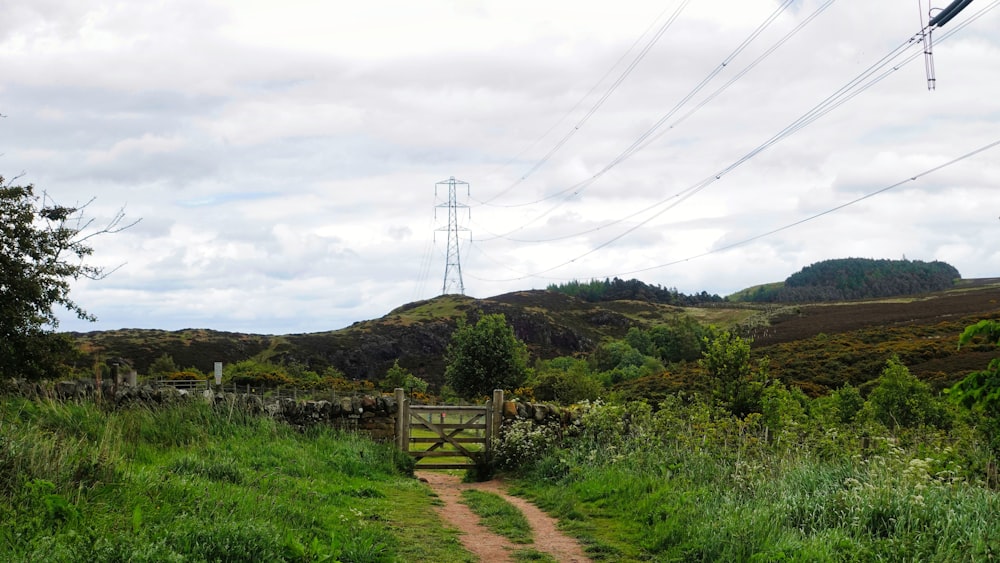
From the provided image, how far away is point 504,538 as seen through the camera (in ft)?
32.6

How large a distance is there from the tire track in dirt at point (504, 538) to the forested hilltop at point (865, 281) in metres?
143

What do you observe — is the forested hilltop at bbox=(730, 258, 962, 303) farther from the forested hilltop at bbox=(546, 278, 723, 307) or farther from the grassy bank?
the grassy bank

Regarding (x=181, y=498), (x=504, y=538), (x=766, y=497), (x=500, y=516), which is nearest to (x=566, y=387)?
(x=500, y=516)

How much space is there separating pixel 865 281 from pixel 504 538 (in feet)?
571

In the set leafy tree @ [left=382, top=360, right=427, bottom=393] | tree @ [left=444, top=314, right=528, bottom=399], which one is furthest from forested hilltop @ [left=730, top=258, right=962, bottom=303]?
tree @ [left=444, top=314, right=528, bottom=399]

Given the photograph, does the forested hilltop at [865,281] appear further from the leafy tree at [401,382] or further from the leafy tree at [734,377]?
the leafy tree at [734,377]

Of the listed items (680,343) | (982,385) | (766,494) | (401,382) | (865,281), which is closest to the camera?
(766,494)

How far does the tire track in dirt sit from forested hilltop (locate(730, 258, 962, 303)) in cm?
14259

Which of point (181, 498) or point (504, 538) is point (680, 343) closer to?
point (504, 538)

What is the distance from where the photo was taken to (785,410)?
20281 millimetres

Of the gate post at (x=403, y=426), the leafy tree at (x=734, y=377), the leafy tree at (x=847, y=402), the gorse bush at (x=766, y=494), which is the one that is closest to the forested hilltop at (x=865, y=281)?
the leafy tree at (x=847, y=402)

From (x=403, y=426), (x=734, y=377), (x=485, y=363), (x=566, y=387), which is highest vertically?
(x=485, y=363)

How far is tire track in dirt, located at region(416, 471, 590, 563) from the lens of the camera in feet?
29.4

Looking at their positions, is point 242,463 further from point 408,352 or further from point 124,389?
point 408,352
